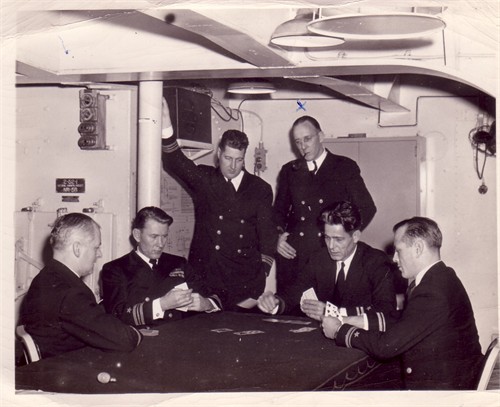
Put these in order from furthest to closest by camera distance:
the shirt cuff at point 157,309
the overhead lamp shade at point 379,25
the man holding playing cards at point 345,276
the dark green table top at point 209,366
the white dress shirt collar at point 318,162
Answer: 1. the white dress shirt collar at point 318,162
2. the man holding playing cards at point 345,276
3. the shirt cuff at point 157,309
4. the dark green table top at point 209,366
5. the overhead lamp shade at point 379,25

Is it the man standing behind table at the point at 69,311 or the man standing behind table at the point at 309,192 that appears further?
the man standing behind table at the point at 309,192

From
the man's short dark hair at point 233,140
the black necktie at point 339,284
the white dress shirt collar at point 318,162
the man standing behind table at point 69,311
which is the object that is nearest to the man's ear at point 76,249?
the man standing behind table at point 69,311

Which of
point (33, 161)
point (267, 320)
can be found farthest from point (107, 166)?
point (267, 320)

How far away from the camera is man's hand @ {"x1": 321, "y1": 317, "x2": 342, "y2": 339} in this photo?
2133 mm

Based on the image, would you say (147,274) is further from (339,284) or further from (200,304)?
(339,284)

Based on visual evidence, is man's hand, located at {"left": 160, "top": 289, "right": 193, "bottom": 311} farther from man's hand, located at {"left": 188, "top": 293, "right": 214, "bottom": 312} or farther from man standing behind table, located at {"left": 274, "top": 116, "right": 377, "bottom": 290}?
man standing behind table, located at {"left": 274, "top": 116, "right": 377, "bottom": 290}

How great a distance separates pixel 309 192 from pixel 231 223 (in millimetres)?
446

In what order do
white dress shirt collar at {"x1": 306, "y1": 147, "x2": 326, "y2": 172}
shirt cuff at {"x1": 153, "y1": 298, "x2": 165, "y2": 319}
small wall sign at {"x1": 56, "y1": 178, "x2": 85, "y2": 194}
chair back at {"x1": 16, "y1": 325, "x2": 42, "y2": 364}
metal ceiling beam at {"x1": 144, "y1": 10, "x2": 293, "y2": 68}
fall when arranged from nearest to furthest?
metal ceiling beam at {"x1": 144, "y1": 10, "x2": 293, "y2": 68}, chair back at {"x1": 16, "y1": 325, "x2": 42, "y2": 364}, shirt cuff at {"x1": 153, "y1": 298, "x2": 165, "y2": 319}, white dress shirt collar at {"x1": 306, "y1": 147, "x2": 326, "y2": 172}, small wall sign at {"x1": 56, "y1": 178, "x2": 85, "y2": 194}

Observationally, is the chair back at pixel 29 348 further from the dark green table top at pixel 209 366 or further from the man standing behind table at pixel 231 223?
the man standing behind table at pixel 231 223

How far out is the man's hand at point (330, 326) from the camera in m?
2.13

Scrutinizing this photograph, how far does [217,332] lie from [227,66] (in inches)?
39.8

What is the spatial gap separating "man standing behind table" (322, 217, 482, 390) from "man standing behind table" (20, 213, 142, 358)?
0.75m

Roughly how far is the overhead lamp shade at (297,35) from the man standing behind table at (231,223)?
1331mm

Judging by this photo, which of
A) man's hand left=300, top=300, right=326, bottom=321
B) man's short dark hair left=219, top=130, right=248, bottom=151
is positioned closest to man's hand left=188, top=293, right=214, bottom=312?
man's hand left=300, top=300, right=326, bottom=321
